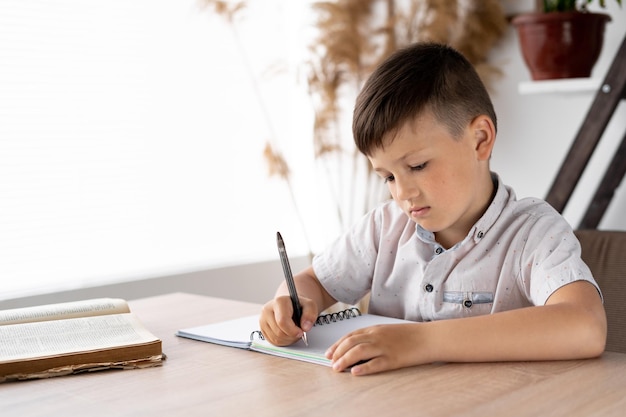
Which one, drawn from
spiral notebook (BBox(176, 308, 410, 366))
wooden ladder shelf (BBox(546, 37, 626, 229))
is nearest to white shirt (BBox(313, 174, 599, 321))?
spiral notebook (BBox(176, 308, 410, 366))

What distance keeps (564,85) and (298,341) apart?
1.54m

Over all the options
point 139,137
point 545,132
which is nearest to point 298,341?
point 545,132

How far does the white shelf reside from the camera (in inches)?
95.8

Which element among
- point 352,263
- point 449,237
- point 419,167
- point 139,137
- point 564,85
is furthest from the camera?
point 139,137

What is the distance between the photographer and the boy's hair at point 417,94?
4.45ft

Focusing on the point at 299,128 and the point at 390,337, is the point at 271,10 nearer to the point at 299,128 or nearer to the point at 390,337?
the point at 299,128

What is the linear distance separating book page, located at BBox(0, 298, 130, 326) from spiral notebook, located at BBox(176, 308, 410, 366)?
15 centimetres

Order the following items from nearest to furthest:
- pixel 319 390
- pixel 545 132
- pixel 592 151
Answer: pixel 319 390 < pixel 592 151 < pixel 545 132

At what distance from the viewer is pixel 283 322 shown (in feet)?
4.11

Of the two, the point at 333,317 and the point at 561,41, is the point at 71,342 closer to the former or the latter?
the point at 333,317

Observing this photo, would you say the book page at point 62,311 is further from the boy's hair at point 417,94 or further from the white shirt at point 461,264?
the boy's hair at point 417,94

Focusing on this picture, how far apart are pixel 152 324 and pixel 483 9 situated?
73.5 inches

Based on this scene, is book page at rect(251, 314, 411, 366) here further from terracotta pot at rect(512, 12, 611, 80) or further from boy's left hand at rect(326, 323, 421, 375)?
terracotta pot at rect(512, 12, 611, 80)

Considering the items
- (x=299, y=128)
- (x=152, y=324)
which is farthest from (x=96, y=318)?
(x=299, y=128)
